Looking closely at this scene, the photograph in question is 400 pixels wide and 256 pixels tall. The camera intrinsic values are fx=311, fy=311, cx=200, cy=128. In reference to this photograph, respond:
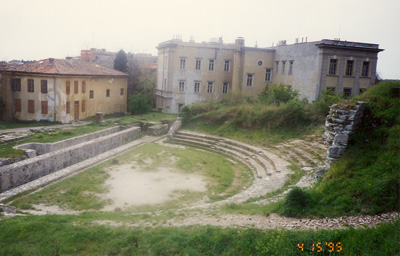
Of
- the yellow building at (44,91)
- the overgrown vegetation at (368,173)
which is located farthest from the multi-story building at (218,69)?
the overgrown vegetation at (368,173)

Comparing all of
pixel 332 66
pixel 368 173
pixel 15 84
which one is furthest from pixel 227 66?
pixel 368 173

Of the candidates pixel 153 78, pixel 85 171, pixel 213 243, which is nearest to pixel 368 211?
pixel 213 243

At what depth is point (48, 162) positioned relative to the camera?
17781 mm

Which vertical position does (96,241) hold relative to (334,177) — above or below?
below

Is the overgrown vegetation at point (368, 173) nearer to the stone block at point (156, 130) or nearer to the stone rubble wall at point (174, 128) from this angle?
the stone rubble wall at point (174, 128)

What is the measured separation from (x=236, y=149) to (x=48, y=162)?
12.6 metres

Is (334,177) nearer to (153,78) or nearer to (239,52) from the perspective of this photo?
(239,52)

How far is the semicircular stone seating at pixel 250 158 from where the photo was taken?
1395 centimetres

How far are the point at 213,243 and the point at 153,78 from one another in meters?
39.8

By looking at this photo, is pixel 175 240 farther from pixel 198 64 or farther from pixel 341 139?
pixel 198 64

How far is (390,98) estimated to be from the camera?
12250 millimetres

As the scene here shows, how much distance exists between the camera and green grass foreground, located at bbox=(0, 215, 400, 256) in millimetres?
6723

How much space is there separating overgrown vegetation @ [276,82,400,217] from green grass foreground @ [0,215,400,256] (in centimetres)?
147
